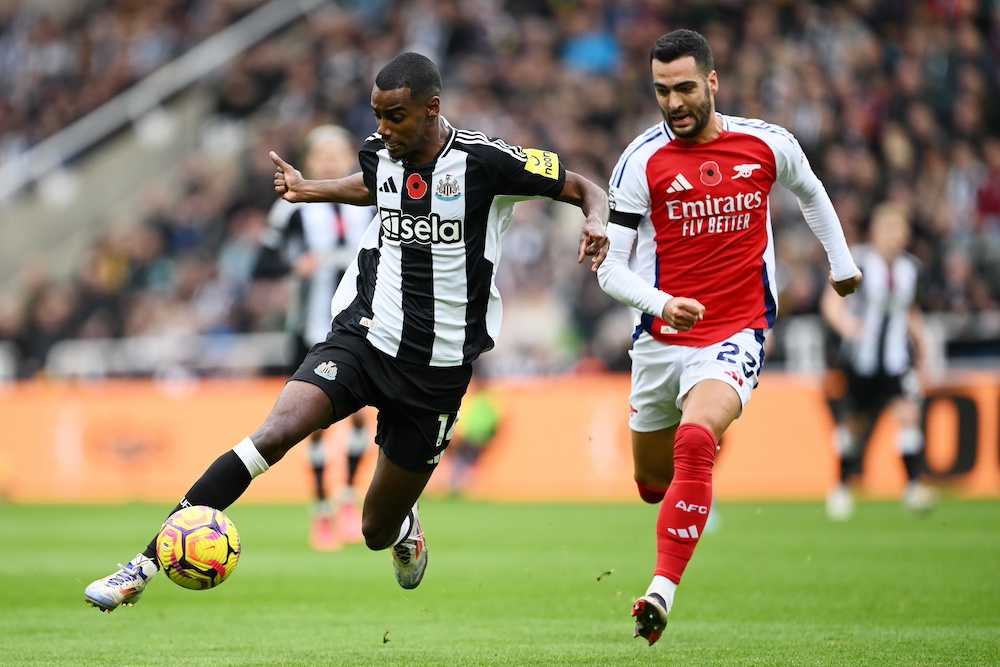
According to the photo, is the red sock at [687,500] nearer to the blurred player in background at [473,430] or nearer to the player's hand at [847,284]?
the player's hand at [847,284]

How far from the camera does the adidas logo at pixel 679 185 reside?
6.50 meters

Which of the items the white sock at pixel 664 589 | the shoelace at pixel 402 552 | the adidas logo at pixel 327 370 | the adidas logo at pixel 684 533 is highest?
the adidas logo at pixel 327 370

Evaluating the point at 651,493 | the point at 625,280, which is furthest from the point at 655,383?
the point at 651,493

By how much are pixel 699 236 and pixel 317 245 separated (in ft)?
15.4

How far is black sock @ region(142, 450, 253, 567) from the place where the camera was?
5656 mm

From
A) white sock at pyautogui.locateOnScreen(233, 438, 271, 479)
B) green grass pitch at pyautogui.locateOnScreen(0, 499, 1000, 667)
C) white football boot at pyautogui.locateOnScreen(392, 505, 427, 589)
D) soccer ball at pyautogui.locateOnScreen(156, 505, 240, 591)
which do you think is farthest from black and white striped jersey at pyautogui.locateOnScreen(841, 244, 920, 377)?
soccer ball at pyautogui.locateOnScreen(156, 505, 240, 591)

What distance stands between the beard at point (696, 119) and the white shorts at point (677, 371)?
3.14 feet

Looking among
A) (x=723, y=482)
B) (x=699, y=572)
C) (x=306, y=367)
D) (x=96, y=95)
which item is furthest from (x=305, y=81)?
(x=306, y=367)

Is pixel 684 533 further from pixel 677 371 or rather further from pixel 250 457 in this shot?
pixel 250 457

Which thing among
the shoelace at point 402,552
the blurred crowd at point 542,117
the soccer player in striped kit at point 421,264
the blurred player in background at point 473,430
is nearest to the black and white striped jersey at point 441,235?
the soccer player in striped kit at point 421,264

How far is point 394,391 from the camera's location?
6230 millimetres

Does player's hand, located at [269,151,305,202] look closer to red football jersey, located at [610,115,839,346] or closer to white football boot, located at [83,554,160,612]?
red football jersey, located at [610,115,839,346]

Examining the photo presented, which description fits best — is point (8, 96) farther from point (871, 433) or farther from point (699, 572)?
point (699, 572)

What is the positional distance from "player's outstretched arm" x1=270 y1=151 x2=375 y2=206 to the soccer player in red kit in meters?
1.15
